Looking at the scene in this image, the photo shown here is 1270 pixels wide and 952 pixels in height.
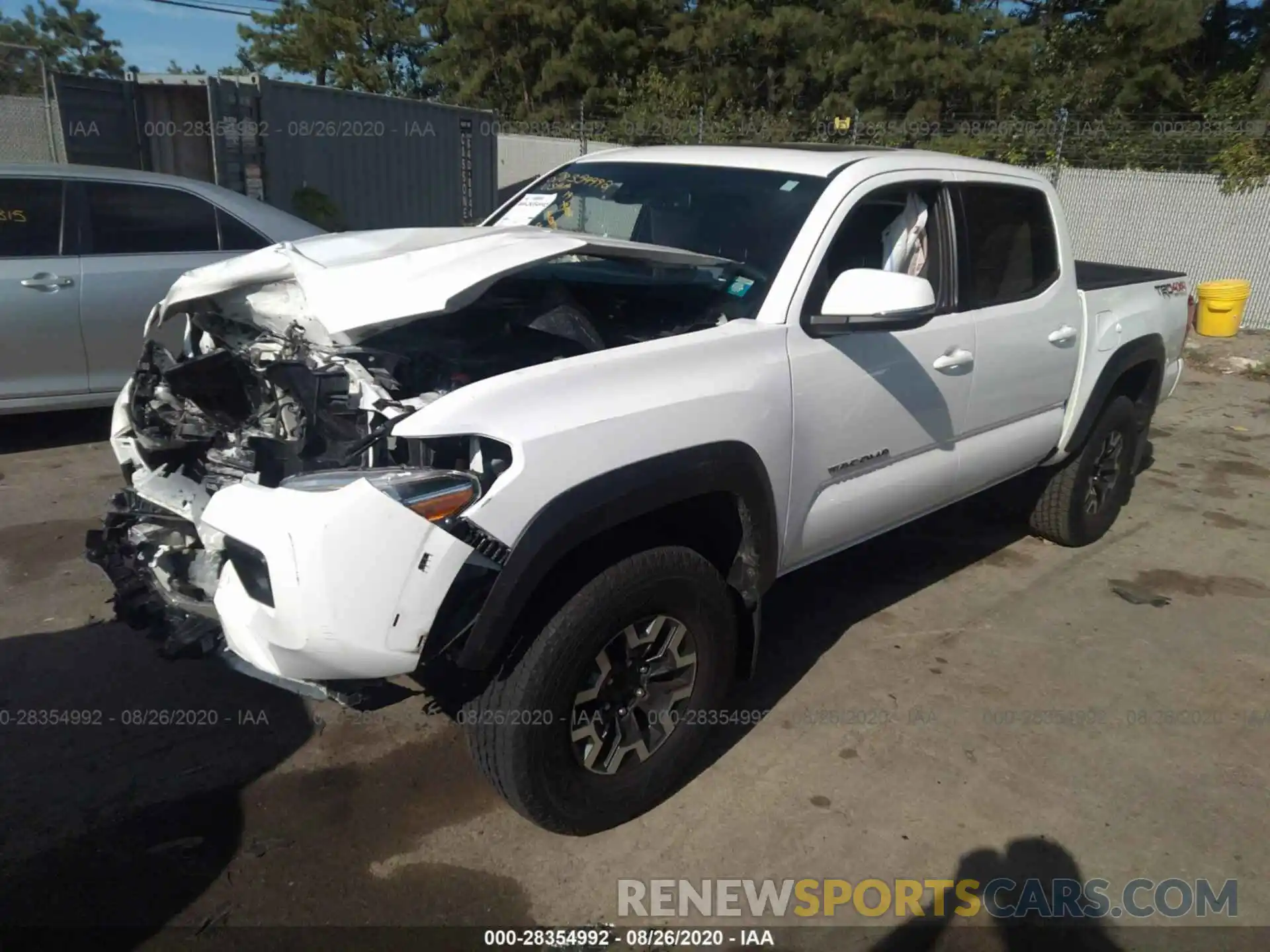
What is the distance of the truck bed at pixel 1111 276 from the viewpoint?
495cm

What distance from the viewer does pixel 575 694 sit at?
275 cm

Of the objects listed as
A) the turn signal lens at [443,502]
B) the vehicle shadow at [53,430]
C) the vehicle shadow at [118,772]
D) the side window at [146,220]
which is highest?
the side window at [146,220]

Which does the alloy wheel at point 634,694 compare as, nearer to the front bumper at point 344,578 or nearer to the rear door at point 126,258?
the front bumper at point 344,578

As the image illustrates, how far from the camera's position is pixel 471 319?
3227 mm

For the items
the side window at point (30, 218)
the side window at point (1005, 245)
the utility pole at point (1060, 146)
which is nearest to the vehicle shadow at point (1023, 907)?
the side window at point (1005, 245)

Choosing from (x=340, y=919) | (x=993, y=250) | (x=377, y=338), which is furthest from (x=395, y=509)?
(x=993, y=250)

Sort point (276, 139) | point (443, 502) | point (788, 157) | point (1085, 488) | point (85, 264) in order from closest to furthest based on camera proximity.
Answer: point (443, 502) < point (788, 157) < point (1085, 488) < point (85, 264) < point (276, 139)

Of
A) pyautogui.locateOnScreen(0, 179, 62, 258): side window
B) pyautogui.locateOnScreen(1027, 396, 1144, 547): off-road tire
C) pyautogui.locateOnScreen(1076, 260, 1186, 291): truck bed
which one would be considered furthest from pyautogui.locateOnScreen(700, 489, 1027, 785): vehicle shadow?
pyautogui.locateOnScreen(0, 179, 62, 258): side window

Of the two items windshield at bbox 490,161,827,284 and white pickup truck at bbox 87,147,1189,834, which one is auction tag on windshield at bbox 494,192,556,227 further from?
white pickup truck at bbox 87,147,1189,834

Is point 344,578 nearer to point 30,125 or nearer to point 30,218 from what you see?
point 30,218

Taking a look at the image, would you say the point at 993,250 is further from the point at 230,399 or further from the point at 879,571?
the point at 230,399

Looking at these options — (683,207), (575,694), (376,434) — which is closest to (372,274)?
(376,434)

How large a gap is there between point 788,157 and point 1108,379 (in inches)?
86.0

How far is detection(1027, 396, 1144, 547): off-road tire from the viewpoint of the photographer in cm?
512
